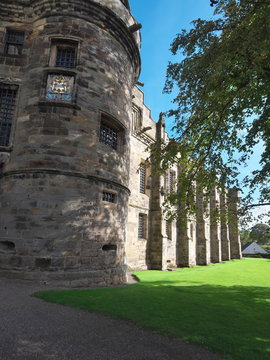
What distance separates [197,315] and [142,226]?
12.6m

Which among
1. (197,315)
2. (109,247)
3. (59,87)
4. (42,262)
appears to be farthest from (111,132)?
(197,315)

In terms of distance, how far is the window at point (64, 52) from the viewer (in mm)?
10000

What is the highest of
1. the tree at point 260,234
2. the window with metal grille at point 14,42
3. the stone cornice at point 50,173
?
the window with metal grille at point 14,42

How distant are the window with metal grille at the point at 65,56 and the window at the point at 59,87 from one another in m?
0.97

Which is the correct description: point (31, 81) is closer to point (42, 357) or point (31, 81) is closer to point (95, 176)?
point (95, 176)

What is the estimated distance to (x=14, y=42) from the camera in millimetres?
10492

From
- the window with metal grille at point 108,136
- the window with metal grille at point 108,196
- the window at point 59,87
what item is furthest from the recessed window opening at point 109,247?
the window at point 59,87

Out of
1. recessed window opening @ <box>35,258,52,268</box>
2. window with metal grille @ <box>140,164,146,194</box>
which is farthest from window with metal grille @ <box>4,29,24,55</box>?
window with metal grille @ <box>140,164,146,194</box>

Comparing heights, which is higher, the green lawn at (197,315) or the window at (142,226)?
the window at (142,226)

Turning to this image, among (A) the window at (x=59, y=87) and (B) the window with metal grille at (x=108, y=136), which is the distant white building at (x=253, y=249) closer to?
(B) the window with metal grille at (x=108, y=136)

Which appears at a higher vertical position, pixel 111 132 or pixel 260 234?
pixel 111 132

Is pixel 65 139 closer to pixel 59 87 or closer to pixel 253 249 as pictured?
pixel 59 87

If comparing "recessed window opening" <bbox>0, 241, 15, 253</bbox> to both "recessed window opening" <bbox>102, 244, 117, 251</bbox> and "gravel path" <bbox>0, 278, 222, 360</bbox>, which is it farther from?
"gravel path" <bbox>0, 278, 222, 360</bbox>

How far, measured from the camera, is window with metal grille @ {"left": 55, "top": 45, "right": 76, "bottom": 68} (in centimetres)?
1020
